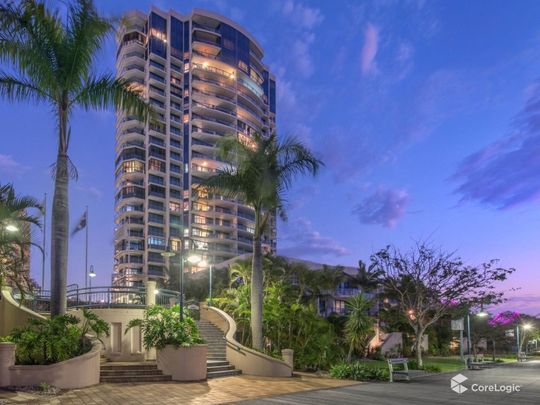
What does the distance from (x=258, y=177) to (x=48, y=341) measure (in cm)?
1027

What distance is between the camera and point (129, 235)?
101 meters

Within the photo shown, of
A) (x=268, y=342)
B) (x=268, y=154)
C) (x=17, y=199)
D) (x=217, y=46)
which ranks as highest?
(x=217, y=46)

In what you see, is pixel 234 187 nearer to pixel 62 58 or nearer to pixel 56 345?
pixel 62 58

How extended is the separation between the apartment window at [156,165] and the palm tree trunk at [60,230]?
287ft

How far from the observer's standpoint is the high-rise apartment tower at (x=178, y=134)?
332 ft

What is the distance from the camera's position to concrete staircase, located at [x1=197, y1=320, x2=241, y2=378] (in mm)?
18922

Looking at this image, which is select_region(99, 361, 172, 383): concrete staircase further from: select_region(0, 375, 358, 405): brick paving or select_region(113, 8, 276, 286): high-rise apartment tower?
select_region(113, 8, 276, 286): high-rise apartment tower

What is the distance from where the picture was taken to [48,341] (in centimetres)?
1478

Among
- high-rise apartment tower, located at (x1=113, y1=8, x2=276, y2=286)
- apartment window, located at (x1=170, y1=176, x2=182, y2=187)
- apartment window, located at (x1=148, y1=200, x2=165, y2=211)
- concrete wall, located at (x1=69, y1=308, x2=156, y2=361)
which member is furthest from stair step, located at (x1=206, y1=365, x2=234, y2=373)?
apartment window, located at (x1=170, y1=176, x2=182, y2=187)

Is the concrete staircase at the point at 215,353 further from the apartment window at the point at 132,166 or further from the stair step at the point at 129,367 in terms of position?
the apartment window at the point at 132,166

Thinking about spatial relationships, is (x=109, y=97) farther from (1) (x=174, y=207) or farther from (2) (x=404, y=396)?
(1) (x=174, y=207)

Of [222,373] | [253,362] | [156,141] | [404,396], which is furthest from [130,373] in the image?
[156,141]

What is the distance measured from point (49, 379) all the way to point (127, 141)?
94.9 metres

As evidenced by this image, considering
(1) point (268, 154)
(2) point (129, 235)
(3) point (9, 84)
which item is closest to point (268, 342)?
(1) point (268, 154)
